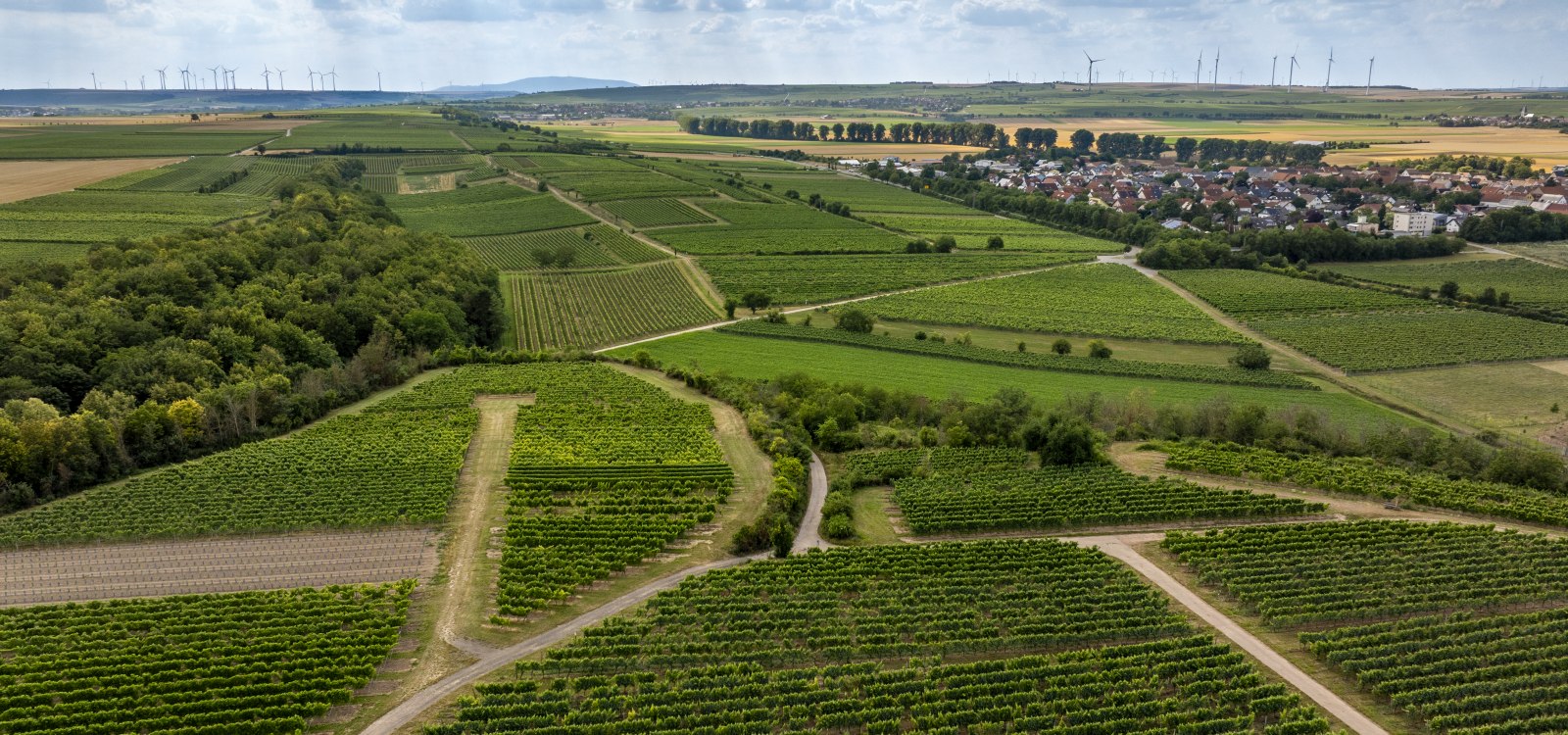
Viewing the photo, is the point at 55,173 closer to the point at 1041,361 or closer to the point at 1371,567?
the point at 1041,361

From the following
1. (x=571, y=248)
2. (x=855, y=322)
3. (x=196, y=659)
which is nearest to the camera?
(x=196, y=659)

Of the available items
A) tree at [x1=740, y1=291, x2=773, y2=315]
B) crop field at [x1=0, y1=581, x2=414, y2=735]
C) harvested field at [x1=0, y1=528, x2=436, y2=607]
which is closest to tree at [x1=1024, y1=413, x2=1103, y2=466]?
harvested field at [x1=0, y1=528, x2=436, y2=607]

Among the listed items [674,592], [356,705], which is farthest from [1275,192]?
[356,705]

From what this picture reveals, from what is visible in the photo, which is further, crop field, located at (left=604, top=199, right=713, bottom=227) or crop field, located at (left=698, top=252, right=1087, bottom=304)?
crop field, located at (left=604, top=199, right=713, bottom=227)

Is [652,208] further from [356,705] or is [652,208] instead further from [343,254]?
[356,705]

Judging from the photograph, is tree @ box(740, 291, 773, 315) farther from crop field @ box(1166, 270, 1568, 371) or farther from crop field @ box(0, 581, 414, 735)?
crop field @ box(0, 581, 414, 735)

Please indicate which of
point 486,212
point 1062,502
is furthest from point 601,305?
point 1062,502
